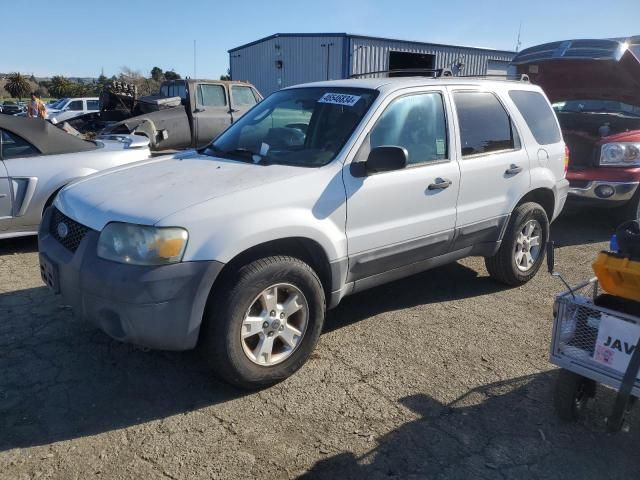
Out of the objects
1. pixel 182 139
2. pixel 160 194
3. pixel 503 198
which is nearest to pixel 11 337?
pixel 160 194

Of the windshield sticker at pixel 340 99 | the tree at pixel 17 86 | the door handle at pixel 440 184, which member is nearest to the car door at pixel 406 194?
the door handle at pixel 440 184

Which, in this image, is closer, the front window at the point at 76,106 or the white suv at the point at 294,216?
the white suv at the point at 294,216

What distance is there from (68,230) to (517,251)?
3.64 metres

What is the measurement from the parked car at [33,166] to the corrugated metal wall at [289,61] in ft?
63.1

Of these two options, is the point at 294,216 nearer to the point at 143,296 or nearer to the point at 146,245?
the point at 146,245

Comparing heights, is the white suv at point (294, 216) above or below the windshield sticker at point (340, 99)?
below

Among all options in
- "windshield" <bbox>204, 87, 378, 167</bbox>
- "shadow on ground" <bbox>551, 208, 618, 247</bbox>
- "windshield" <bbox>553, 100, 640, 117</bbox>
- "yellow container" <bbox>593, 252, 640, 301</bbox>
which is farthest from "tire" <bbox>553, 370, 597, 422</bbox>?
"windshield" <bbox>553, 100, 640, 117</bbox>

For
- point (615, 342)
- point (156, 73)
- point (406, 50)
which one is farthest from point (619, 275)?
point (156, 73)

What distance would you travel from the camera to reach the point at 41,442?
2.74m

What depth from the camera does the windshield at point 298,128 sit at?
3.65 meters

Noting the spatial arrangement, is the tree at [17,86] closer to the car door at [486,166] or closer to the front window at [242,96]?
the front window at [242,96]

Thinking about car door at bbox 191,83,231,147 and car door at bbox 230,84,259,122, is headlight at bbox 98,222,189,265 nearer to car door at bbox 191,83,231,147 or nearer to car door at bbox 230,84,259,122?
car door at bbox 191,83,231,147

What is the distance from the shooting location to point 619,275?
2.59 metres

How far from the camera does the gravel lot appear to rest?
2.62 meters
